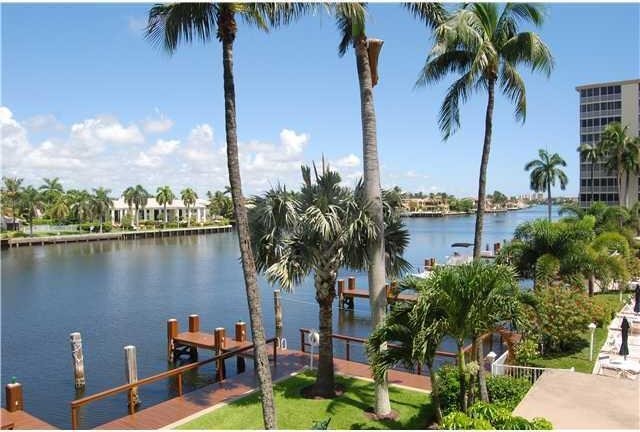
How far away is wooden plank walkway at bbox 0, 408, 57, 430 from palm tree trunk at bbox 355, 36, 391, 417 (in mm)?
8748

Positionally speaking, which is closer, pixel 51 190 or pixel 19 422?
pixel 19 422

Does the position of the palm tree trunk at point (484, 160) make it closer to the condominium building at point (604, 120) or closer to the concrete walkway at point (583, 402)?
the concrete walkway at point (583, 402)

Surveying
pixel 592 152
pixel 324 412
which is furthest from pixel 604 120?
pixel 324 412

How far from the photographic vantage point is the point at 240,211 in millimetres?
9664

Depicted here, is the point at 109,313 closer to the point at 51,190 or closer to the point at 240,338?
the point at 240,338

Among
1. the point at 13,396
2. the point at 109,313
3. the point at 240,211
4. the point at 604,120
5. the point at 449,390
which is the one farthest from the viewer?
the point at 604,120

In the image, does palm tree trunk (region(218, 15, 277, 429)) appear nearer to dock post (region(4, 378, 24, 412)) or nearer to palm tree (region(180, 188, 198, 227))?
dock post (region(4, 378, 24, 412))

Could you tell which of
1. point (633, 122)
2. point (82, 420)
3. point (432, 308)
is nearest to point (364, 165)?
point (432, 308)

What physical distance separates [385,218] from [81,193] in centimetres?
10102

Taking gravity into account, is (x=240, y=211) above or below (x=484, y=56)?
below

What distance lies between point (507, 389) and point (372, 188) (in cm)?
584

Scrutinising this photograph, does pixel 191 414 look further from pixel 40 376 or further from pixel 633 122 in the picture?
pixel 633 122

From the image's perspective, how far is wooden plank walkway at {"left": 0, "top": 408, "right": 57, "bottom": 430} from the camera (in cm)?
1286

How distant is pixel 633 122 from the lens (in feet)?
206
